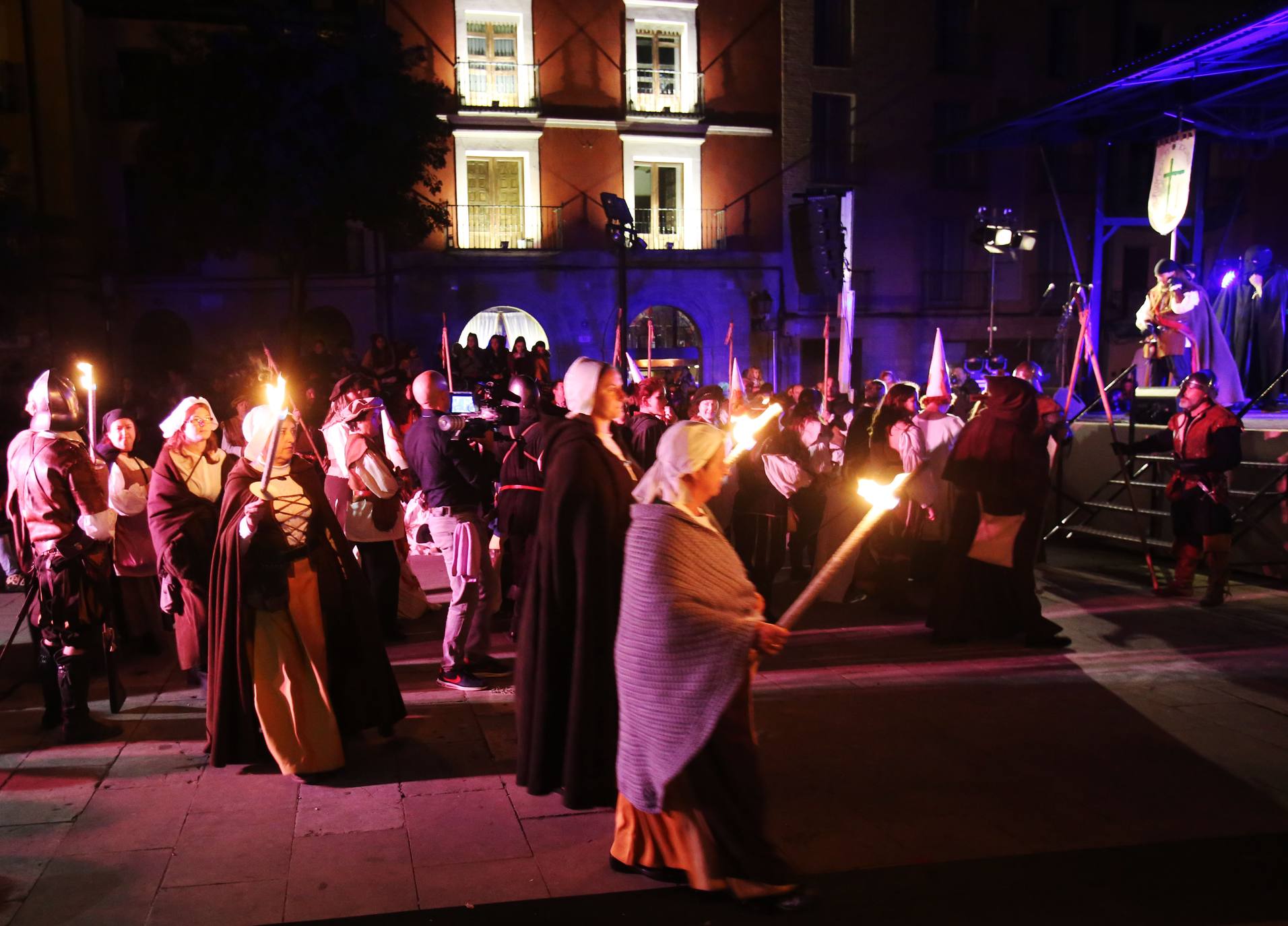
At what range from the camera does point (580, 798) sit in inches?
163

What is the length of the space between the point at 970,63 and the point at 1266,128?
Answer: 14826 millimetres

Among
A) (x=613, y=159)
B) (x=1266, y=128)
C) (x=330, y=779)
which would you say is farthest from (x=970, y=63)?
(x=330, y=779)

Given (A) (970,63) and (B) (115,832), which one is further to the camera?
(A) (970,63)

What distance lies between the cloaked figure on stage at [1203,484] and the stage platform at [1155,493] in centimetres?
45

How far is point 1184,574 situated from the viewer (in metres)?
8.80

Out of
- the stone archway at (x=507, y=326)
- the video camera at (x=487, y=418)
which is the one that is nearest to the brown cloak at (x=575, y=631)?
the video camera at (x=487, y=418)

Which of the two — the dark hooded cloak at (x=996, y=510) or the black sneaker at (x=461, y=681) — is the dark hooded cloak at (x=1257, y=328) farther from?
the black sneaker at (x=461, y=681)

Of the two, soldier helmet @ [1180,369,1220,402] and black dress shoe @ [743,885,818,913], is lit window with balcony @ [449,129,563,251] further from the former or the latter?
black dress shoe @ [743,885,818,913]

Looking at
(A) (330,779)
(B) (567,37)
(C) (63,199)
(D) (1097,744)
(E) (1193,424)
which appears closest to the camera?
(A) (330,779)

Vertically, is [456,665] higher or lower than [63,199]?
lower

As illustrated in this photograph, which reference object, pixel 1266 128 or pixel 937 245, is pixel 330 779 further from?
pixel 937 245

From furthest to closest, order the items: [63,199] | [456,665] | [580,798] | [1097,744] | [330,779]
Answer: [63,199] < [456,665] < [1097,744] < [330,779] < [580,798]

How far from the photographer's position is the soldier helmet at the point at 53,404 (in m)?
5.25

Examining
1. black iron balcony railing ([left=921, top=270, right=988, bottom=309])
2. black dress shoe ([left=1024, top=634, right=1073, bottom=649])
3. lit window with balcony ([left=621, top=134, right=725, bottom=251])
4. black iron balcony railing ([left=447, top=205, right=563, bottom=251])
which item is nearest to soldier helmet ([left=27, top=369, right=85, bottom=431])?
black dress shoe ([left=1024, top=634, right=1073, bottom=649])
